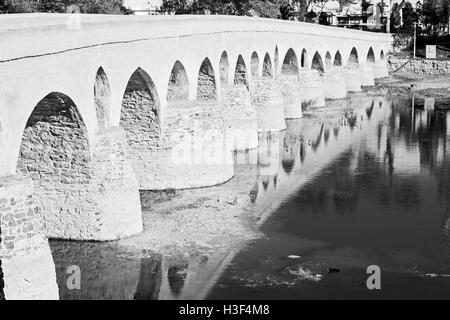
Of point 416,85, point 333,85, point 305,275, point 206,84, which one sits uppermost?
point 206,84

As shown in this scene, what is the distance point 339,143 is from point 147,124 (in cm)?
1687

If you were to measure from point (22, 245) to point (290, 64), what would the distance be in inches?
1663

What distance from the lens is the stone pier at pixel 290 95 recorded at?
Result: 51.6 m

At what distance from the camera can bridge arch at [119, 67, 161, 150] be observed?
30.9 meters

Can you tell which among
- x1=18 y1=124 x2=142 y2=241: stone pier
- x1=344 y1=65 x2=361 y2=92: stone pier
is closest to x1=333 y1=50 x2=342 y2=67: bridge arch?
x1=344 y1=65 x2=361 y2=92: stone pier

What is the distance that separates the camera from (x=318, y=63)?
220ft

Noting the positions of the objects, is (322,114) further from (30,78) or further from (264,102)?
(30,78)

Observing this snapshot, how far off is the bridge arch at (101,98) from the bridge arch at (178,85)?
8.55 meters

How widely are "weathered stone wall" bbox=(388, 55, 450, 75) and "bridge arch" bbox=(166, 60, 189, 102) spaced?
52192 mm

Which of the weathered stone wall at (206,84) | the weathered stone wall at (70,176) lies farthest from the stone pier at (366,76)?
the weathered stone wall at (70,176)

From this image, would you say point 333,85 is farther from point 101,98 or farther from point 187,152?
point 101,98

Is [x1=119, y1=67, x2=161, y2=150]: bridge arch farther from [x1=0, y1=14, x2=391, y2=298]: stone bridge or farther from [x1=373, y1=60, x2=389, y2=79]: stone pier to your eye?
[x1=373, y1=60, x2=389, y2=79]: stone pier

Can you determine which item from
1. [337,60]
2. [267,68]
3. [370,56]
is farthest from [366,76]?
[267,68]
